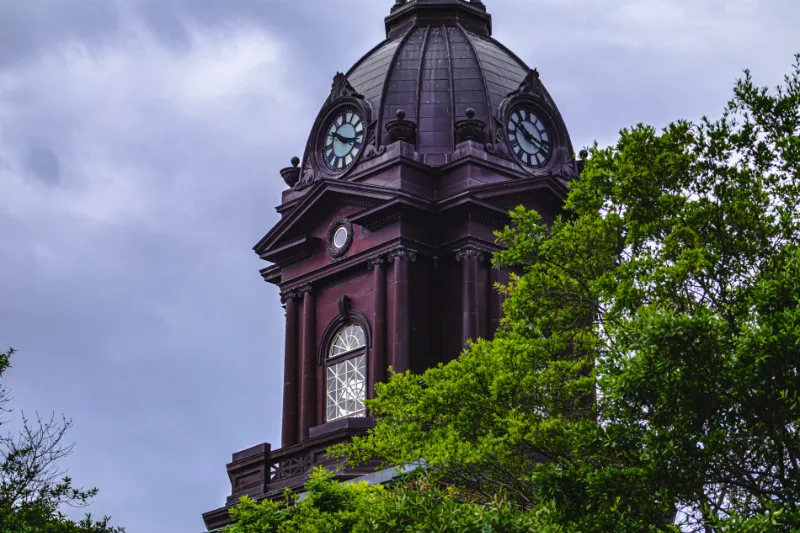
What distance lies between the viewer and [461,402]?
35031 mm

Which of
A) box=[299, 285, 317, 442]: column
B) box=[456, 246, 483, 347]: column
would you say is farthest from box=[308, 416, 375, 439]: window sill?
box=[299, 285, 317, 442]: column

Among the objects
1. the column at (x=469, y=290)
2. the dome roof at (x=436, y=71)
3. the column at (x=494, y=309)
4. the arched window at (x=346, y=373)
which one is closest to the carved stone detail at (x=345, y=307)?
the arched window at (x=346, y=373)

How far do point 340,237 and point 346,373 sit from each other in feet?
13.6

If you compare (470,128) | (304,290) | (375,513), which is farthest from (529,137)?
(375,513)

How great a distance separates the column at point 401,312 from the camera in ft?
168

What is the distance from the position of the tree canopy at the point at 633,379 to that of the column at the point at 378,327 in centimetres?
1281

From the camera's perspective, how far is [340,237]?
5441cm

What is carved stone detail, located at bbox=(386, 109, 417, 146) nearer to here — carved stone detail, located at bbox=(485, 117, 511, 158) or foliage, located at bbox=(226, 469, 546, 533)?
carved stone detail, located at bbox=(485, 117, 511, 158)

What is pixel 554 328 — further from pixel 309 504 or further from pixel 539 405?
pixel 309 504

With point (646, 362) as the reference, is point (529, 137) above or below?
above

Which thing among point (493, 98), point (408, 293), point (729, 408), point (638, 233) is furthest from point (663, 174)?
point (493, 98)

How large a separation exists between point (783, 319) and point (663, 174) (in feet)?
19.0

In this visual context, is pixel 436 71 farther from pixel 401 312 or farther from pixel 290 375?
pixel 290 375

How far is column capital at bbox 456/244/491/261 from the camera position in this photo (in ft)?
173
